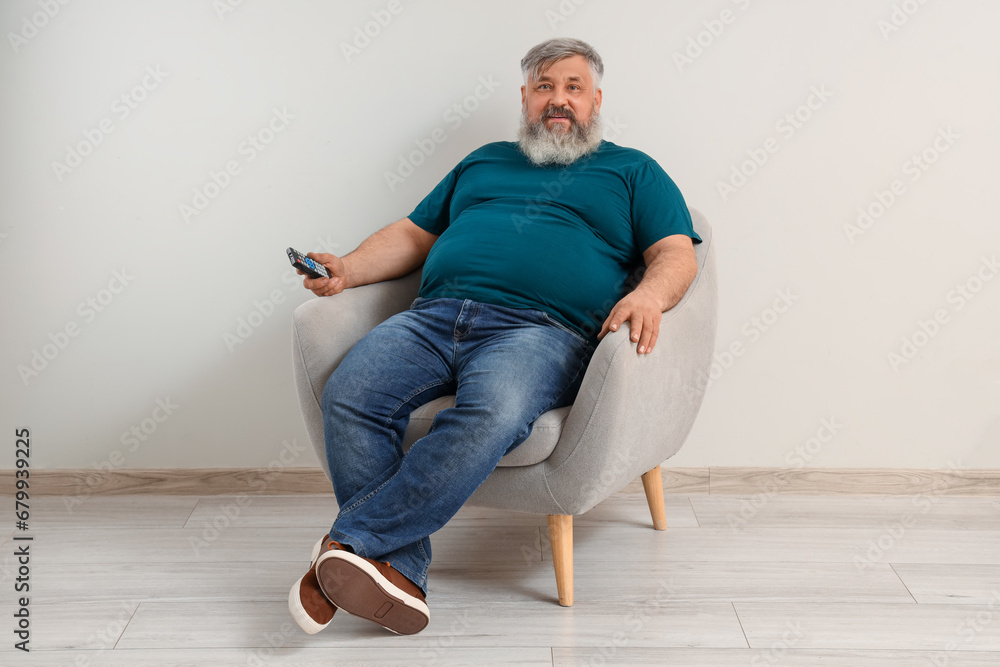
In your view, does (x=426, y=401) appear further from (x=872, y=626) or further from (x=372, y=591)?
(x=872, y=626)

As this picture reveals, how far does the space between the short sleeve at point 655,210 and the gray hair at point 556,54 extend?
299 mm

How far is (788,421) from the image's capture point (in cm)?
221

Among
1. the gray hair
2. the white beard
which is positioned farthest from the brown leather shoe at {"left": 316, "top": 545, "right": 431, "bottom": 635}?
the gray hair

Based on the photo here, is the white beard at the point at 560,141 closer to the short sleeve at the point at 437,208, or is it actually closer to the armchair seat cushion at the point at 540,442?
the short sleeve at the point at 437,208

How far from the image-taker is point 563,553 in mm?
1591

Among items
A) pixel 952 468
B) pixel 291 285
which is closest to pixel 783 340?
pixel 952 468

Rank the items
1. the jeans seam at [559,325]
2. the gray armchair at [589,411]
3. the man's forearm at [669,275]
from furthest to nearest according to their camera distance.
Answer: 1. the jeans seam at [559,325]
2. the man's forearm at [669,275]
3. the gray armchair at [589,411]

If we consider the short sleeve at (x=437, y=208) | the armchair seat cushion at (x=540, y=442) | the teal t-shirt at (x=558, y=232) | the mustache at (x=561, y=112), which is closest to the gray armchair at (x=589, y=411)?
the armchair seat cushion at (x=540, y=442)

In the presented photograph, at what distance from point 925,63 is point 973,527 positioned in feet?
3.83

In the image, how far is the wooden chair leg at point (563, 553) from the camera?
1.58 meters

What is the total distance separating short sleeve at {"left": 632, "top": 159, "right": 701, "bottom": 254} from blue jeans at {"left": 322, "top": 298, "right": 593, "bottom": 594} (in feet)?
0.97

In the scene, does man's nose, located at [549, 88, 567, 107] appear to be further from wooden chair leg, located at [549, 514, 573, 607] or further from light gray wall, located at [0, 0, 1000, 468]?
wooden chair leg, located at [549, 514, 573, 607]

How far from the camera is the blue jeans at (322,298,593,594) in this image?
1432 millimetres

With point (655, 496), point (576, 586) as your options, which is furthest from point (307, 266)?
point (655, 496)
